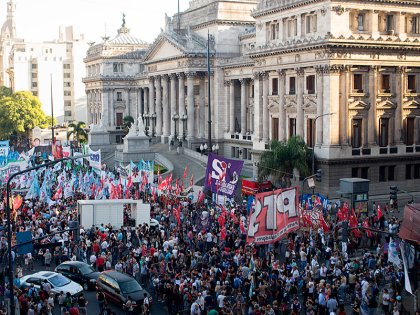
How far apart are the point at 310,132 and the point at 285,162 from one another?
17.9 ft

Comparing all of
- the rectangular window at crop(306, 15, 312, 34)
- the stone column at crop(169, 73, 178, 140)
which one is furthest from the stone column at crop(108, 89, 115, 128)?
the rectangular window at crop(306, 15, 312, 34)

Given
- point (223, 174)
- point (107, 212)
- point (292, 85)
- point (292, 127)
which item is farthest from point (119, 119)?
point (223, 174)

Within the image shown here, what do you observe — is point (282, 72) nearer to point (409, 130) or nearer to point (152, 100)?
point (409, 130)

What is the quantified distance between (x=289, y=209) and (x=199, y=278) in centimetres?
491

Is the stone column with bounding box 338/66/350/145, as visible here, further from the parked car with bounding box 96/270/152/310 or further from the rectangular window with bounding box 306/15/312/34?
the parked car with bounding box 96/270/152/310

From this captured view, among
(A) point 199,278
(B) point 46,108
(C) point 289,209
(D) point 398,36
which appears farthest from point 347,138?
(B) point 46,108

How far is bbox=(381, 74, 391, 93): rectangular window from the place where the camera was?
5369 centimetres

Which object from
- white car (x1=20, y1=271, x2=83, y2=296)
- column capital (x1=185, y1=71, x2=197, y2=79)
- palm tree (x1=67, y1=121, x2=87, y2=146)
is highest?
column capital (x1=185, y1=71, x2=197, y2=79)

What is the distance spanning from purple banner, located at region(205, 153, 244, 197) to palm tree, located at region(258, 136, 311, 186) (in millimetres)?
12221

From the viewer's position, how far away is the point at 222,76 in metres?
78.6

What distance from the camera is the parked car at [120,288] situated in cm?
2756

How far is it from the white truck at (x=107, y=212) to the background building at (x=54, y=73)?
361 ft

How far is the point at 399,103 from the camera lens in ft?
178

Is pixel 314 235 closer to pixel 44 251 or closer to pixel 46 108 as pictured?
pixel 44 251
